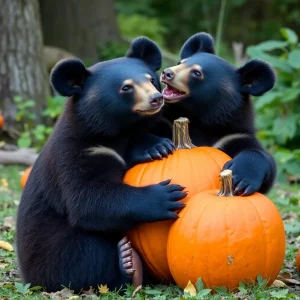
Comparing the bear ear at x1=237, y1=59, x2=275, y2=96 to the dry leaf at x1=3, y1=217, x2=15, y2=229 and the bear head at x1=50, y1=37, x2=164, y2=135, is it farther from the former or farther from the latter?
the dry leaf at x1=3, y1=217, x2=15, y2=229

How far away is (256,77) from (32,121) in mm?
6521

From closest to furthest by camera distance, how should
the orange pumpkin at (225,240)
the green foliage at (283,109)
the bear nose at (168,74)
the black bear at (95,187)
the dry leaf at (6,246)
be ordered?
the orange pumpkin at (225,240) < the black bear at (95,187) < the bear nose at (168,74) < the dry leaf at (6,246) < the green foliage at (283,109)

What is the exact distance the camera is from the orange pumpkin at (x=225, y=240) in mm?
3871

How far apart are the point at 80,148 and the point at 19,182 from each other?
15.6 feet

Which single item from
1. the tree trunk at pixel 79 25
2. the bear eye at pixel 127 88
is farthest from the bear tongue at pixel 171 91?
the tree trunk at pixel 79 25

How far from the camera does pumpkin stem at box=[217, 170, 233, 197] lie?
12.8 feet

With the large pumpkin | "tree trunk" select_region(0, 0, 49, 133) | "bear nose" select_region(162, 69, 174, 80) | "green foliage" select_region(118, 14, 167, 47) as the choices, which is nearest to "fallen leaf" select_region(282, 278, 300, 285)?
the large pumpkin

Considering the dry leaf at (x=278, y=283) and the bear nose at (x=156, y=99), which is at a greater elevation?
the bear nose at (x=156, y=99)

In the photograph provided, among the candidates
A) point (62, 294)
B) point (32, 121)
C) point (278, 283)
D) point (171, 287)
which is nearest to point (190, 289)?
point (171, 287)

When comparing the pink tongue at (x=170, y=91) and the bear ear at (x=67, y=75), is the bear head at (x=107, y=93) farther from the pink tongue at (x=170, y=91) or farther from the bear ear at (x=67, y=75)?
the pink tongue at (x=170, y=91)

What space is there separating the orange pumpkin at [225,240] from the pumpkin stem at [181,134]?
0.44 metres

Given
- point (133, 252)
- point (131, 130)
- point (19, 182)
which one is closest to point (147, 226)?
point (133, 252)

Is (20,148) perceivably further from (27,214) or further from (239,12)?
(239,12)

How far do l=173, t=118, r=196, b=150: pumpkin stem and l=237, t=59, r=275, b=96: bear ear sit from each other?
498mm
